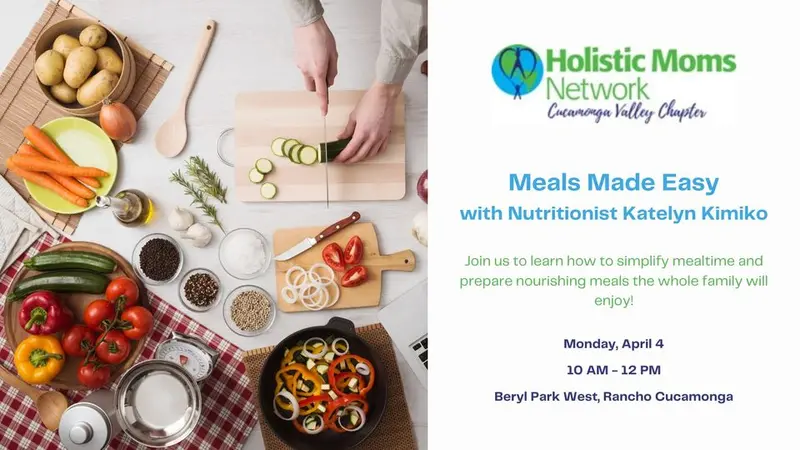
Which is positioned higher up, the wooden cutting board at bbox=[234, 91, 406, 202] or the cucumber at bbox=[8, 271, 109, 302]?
the wooden cutting board at bbox=[234, 91, 406, 202]

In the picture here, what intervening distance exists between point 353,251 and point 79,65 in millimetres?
900

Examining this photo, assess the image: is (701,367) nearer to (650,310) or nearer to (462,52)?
(650,310)

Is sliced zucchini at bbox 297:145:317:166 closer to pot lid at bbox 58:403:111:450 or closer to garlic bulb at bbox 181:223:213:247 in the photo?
garlic bulb at bbox 181:223:213:247

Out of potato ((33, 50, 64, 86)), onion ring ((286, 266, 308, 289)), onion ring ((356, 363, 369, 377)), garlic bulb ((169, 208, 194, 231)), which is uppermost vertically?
potato ((33, 50, 64, 86))

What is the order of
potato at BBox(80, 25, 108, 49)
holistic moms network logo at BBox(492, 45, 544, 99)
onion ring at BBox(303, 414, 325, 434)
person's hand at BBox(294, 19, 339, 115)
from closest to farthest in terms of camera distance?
holistic moms network logo at BBox(492, 45, 544, 99), person's hand at BBox(294, 19, 339, 115), onion ring at BBox(303, 414, 325, 434), potato at BBox(80, 25, 108, 49)

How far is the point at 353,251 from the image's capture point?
1812mm

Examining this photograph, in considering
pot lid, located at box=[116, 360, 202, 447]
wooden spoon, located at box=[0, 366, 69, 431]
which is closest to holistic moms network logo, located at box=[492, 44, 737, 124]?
pot lid, located at box=[116, 360, 202, 447]

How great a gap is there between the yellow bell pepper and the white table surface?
0.30 metres

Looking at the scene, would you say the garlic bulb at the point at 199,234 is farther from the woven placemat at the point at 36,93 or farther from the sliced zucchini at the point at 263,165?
the woven placemat at the point at 36,93

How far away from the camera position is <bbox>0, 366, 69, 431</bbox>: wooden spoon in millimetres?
1780

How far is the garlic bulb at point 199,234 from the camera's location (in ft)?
5.96

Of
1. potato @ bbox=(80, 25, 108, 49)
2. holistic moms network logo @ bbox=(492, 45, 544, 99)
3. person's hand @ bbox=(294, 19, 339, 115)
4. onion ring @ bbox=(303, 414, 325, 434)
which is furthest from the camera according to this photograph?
potato @ bbox=(80, 25, 108, 49)

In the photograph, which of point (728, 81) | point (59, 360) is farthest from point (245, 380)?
point (728, 81)

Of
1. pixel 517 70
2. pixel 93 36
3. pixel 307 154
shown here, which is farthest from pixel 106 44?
pixel 517 70
